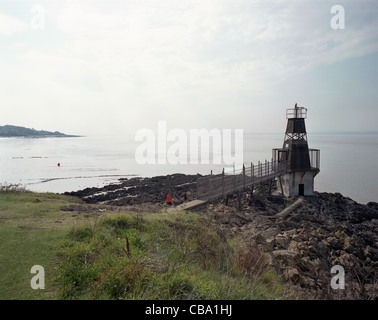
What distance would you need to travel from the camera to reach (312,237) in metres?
12.3

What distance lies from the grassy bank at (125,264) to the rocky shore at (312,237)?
1.56 meters

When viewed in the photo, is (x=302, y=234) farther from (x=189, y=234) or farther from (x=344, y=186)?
(x=344, y=186)

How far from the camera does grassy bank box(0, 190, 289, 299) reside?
4.63m

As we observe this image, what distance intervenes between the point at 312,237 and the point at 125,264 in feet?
32.8

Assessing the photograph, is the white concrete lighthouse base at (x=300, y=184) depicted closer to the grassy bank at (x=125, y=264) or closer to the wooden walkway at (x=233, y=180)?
the wooden walkway at (x=233, y=180)

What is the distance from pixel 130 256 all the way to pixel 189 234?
3228mm

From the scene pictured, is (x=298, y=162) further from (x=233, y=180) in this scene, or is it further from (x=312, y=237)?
(x=312, y=237)

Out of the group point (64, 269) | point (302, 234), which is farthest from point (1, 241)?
point (302, 234)

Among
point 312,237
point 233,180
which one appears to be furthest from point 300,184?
point 312,237

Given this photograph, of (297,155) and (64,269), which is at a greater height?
(297,155)

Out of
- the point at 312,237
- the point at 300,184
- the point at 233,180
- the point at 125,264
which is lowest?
the point at 312,237

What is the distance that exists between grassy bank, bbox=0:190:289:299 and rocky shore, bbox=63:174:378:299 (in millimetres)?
1562

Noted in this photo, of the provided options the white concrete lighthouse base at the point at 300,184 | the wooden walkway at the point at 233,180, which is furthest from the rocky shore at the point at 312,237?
the wooden walkway at the point at 233,180

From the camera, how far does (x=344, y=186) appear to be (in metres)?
33.6
